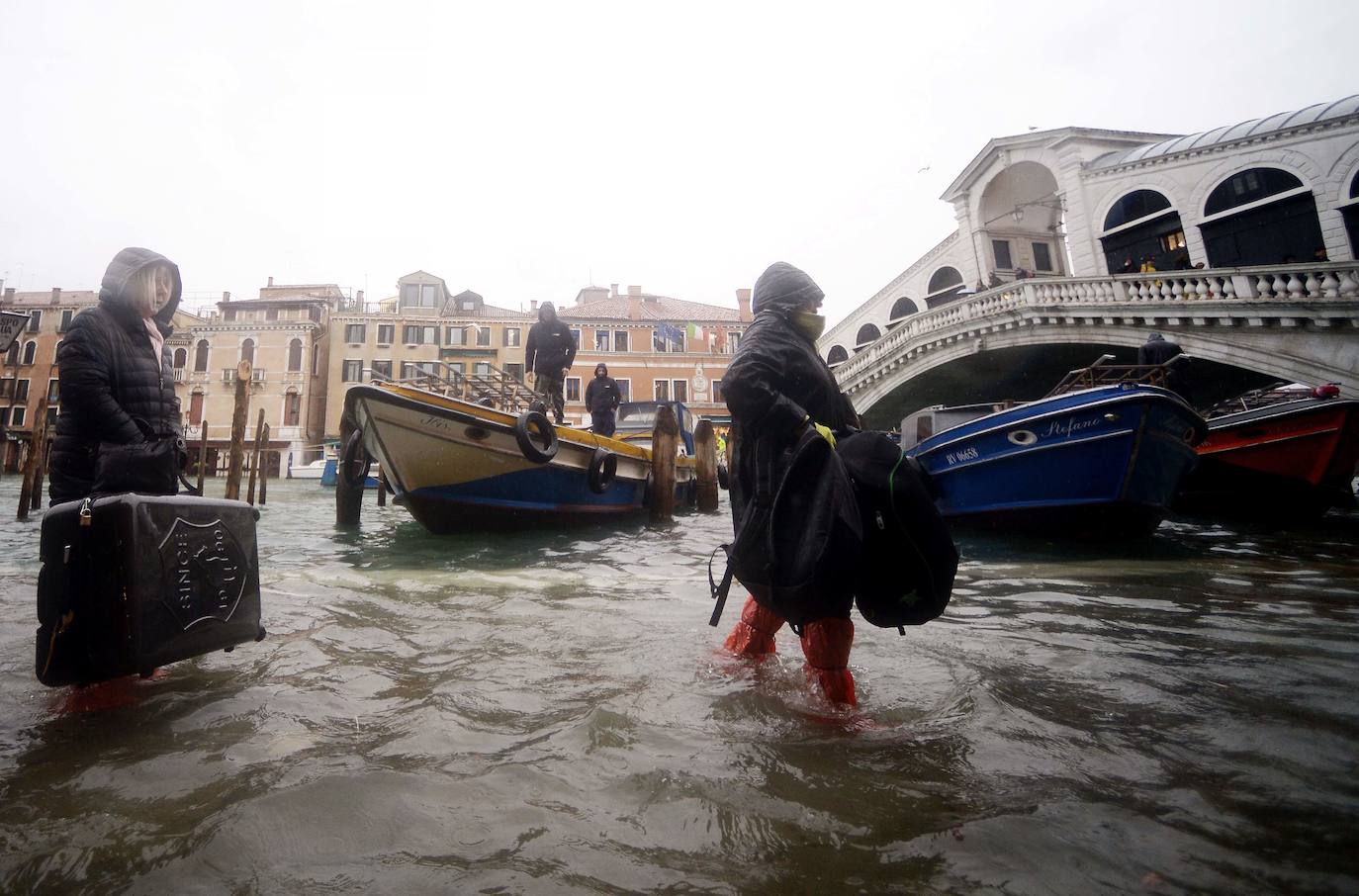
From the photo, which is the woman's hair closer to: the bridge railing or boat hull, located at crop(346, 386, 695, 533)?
boat hull, located at crop(346, 386, 695, 533)

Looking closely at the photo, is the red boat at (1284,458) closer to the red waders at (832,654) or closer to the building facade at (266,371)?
the red waders at (832,654)

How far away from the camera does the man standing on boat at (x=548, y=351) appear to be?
865 cm

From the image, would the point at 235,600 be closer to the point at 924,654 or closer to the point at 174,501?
the point at 174,501

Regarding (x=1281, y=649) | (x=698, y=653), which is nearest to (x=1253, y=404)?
(x=1281, y=649)

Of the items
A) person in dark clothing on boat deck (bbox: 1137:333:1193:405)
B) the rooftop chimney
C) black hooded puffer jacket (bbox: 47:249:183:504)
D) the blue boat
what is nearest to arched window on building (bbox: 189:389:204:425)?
the rooftop chimney

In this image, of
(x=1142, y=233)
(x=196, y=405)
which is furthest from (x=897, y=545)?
(x=196, y=405)

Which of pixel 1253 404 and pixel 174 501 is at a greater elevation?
pixel 1253 404

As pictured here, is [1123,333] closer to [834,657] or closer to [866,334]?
[834,657]

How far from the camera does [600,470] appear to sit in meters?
9.02

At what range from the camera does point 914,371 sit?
22844 mm

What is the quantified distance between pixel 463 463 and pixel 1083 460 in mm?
7147

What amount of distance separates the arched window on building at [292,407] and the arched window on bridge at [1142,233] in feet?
138

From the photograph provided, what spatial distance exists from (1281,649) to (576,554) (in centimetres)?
538

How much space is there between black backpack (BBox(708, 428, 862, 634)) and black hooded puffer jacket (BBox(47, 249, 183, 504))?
7.80 ft
